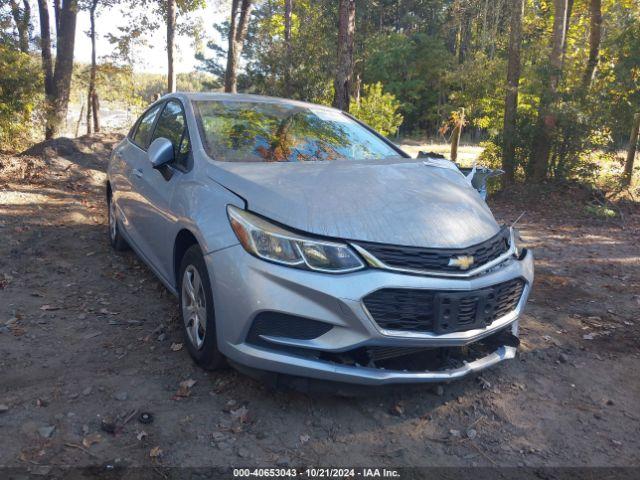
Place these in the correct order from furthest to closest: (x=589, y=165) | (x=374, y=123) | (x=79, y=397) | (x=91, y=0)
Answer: (x=374, y=123), (x=91, y=0), (x=589, y=165), (x=79, y=397)

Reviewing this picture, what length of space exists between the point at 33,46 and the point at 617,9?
57.5ft

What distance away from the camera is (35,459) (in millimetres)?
2652

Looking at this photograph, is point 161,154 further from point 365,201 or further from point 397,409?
point 397,409

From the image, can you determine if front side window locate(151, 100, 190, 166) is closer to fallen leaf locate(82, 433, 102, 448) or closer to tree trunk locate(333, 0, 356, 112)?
fallen leaf locate(82, 433, 102, 448)

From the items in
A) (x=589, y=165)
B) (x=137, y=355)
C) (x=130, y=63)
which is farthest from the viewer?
(x=130, y=63)

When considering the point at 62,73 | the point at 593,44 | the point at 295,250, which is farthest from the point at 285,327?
the point at 62,73

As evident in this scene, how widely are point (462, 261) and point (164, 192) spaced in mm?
2184

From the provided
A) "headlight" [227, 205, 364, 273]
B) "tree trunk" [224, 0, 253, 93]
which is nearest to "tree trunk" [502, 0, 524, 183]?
Result: "tree trunk" [224, 0, 253, 93]

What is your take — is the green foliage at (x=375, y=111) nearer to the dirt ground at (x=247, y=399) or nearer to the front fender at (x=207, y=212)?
the dirt ground at (x=247, y=399)

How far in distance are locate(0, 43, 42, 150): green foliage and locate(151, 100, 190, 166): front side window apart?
24.2ft

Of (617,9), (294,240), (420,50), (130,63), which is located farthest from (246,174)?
(420,50)

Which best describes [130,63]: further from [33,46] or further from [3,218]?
[3,218]

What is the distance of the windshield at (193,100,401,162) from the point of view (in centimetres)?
403

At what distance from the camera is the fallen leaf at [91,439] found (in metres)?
2.79
